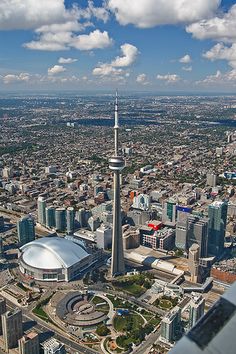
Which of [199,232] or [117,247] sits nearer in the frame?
[117,247]

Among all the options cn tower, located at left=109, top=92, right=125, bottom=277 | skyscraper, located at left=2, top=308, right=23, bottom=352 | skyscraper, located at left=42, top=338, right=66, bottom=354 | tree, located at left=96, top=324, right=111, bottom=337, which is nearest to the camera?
skyscraper, located at left=42, top=338, right=66, bottom=354

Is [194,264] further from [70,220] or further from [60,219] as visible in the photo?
[60,219]

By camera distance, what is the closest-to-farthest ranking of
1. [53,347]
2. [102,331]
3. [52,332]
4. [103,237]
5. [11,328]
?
[53,347], [11,328], [102,331], [52,332], [103,237]

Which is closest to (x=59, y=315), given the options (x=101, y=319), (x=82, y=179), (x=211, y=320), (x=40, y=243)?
(x=101, y=319)

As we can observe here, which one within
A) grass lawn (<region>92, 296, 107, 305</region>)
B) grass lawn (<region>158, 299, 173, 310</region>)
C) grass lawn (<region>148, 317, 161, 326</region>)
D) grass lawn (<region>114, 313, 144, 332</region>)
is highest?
grass lawn (<region>114, 313, 144, 332</region>)

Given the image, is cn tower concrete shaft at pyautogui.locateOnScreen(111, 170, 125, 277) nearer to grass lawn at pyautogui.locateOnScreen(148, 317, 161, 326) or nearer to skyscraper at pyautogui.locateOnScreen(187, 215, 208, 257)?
grass lawn at pyautogui.locateOnScreen(148, 317, 161, 326)

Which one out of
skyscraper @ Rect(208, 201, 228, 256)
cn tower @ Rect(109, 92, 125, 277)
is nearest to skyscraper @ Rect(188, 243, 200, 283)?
skyscraper @ Rect(208, 201, 228, 256)

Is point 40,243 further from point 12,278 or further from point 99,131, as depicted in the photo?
point 99,131

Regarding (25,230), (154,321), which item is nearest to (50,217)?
(25,230)

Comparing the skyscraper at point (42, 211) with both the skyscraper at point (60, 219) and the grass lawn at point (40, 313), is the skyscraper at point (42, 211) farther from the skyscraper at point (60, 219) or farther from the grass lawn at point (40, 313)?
the grass lawn at point (40, 313)
